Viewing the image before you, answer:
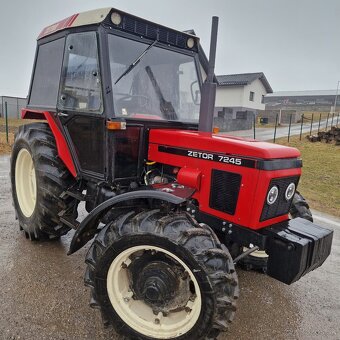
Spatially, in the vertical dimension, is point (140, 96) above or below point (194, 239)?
above

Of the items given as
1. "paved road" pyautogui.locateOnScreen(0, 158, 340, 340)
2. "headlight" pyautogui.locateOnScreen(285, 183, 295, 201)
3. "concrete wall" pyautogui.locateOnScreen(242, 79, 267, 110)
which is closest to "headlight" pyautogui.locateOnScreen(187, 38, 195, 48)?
"headlight" pyautogui.locateOnScreen(285, 183, 295, 201)

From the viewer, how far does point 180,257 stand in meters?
2.25

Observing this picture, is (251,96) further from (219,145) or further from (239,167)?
(239,167)

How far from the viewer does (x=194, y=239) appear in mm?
2260

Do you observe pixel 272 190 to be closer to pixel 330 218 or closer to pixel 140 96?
pixel 140 96

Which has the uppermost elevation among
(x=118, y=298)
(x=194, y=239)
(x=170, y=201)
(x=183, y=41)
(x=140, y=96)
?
(x=183, y=41)

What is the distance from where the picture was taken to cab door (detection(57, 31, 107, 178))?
3.03 m

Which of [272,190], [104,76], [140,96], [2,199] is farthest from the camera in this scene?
[2,199]

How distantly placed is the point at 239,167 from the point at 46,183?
6.58ft

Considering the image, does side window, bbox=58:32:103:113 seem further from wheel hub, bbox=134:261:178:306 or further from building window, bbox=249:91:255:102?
building window, bbox=249:91:255:102

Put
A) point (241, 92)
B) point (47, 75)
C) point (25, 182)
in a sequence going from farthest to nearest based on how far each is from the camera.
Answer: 1. point (241, 92)
2. point (25, 182)
3. point (47, 75)

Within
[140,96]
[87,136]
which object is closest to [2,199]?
[87,136]

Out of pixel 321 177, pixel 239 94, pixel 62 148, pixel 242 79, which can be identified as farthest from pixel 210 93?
pixel 242 79

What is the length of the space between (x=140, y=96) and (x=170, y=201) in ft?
4.06
